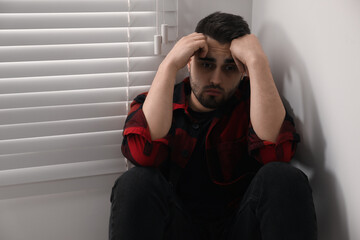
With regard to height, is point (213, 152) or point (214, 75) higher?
point (214, 75)

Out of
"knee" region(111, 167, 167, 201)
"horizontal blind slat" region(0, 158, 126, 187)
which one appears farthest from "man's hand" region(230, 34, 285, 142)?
"horizontal blind slat" region(0, 158, 126, 187)

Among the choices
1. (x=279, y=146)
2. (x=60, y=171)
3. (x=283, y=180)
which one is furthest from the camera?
(x=60, y=171)

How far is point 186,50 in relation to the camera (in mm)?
1287

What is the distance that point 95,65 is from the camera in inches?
55.7

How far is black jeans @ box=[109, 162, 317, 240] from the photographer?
109 cm

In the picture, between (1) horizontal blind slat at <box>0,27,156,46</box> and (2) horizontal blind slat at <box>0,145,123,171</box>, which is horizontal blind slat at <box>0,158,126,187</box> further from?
(1) horizontal blind slat at <box>0,27,156,46</box>

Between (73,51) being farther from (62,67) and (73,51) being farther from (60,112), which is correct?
(60,112)

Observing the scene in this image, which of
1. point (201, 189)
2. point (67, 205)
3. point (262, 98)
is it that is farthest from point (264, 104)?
point (67, 205)

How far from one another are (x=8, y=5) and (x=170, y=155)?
72cm

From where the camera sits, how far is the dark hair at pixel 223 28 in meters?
1.31

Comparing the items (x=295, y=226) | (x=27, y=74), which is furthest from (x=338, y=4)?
(x=27, y=74)

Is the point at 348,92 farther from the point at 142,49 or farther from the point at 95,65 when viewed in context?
the point at 95,65

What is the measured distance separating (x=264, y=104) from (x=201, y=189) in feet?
1.23

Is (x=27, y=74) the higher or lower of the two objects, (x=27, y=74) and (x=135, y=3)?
the lower
